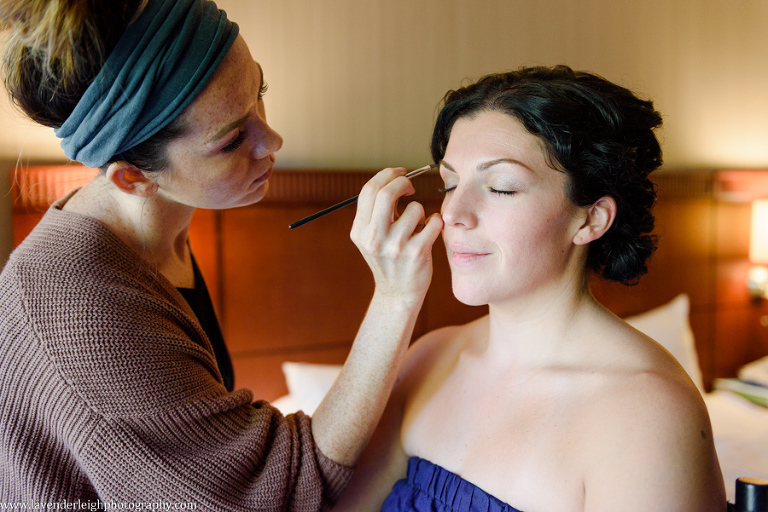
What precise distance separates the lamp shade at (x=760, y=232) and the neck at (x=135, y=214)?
3.04 meters

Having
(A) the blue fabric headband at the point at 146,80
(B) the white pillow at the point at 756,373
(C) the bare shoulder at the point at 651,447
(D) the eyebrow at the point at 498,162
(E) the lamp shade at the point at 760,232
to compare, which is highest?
(A) the blue fabric headband at the point at 146,80

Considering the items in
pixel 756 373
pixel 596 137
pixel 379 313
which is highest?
pixel 596 137

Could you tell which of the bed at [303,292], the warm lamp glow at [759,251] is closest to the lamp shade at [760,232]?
the warm lamp glow at [759,251]

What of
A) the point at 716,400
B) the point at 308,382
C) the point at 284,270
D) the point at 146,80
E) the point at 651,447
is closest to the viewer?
the point at 651,447

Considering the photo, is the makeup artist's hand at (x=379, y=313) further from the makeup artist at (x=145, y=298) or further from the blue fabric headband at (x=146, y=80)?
the blue fabric headband at (x=146, y=80)

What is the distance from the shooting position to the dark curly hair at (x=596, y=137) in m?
0.97

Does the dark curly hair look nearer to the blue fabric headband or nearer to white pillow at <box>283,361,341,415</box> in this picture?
the blue fabric headband

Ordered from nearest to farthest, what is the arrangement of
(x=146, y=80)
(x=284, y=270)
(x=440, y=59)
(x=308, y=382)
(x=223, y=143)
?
(x=146, y=80), (x=223, y=143), (x=308, y=382), (x=284, y=270), (x=440, y=59)

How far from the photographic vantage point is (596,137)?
38.5 inches

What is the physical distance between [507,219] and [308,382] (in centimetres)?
122

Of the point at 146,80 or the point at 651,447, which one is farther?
Answer: the point at 146,80

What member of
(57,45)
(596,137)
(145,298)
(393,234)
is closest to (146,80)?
(57,45)

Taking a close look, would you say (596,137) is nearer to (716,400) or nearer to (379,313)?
(379,313)

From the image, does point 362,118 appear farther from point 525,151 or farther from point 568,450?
point 568,450
